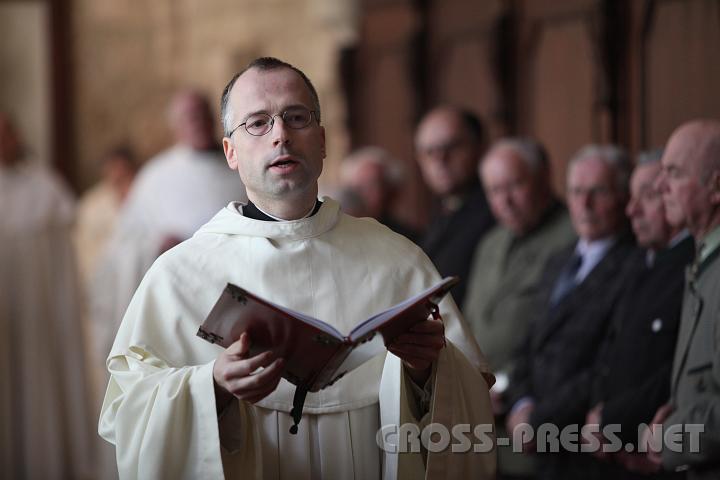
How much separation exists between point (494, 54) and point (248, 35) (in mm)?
5064

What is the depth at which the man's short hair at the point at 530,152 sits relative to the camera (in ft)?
19.1

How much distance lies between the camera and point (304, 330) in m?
2.72

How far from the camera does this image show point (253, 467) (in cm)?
305

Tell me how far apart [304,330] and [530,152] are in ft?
11.0

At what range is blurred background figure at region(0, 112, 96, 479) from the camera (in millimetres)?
9000

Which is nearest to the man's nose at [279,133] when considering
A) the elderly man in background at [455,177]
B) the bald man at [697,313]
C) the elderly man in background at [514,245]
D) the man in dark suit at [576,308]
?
the bald man at [697,313]

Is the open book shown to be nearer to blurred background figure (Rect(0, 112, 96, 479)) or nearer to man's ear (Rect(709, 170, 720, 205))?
man's ear (Rect(709, 170, 720, 205))

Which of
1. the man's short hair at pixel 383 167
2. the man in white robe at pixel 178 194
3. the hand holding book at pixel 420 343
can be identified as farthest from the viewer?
the man's short hair at pixel 383 167

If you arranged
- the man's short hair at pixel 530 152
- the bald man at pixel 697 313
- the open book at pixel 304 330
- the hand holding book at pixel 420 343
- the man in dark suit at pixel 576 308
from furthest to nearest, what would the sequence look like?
the man's short hair at pixel 530 152, the man in dark suit at pixel 576 308, the bald man at pixel 697 313, the hand holding book at pixel 420 343, the open book at pixel 304 330

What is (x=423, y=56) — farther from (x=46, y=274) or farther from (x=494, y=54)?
(x=46, y=274)

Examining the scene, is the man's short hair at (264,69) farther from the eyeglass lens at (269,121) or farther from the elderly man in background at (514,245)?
the elderly man in background at (514,245)

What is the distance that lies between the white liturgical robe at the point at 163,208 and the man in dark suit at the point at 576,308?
2.81 m

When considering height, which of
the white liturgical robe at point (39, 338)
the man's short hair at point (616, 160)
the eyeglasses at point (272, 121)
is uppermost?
the eyeglasses at point (272, 121)

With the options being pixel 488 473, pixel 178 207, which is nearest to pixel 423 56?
pixel 178 207
